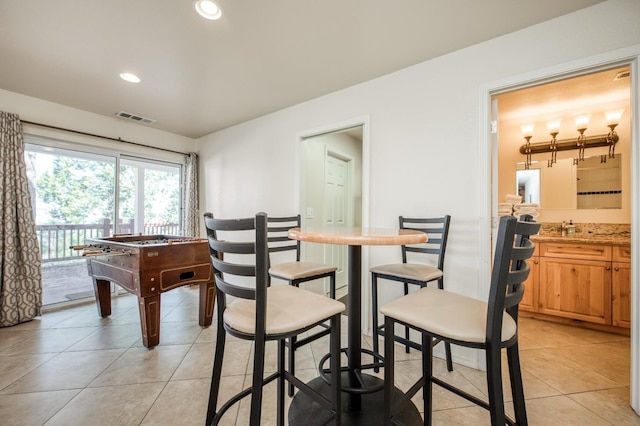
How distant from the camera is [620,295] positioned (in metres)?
2.38

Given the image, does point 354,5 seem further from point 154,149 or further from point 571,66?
point 154,149

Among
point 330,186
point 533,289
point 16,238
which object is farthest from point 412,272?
point 16,238

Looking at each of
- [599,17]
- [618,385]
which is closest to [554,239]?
[618,385]

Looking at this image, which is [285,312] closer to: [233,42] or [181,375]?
[181,375]

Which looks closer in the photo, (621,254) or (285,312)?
(285,312)

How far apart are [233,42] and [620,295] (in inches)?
160

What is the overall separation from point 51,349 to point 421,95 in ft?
12.4

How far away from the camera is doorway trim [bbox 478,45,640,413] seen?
4.83 ft

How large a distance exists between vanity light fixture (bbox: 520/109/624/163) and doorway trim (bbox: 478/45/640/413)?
1814 millimetres

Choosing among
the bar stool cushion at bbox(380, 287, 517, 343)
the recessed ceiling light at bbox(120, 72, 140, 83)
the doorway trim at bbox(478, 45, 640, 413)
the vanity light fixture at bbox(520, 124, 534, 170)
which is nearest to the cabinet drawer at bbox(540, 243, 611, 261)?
the vanity light fixture at bbox(520, 124, 534, 170)

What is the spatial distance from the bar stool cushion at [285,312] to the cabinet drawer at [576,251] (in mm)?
2786

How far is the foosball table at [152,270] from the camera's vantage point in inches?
82.3

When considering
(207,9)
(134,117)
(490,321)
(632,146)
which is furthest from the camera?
(134,117)

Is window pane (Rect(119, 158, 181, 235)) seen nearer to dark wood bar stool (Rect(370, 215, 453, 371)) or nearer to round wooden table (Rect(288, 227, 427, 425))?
round wooden table (Rect(288, 227, 427, 425))
